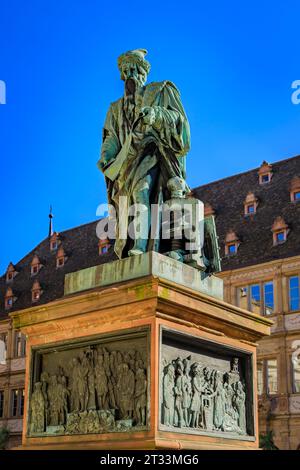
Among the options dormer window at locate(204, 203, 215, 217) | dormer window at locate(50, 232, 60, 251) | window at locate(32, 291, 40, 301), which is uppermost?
dormer window at locate(50, 232, 60, 251)

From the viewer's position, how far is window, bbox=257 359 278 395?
30.5 metres

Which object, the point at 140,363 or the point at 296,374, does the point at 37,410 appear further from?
the point at 296,374

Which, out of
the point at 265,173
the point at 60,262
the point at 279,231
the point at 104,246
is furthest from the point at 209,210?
the point at 60,262

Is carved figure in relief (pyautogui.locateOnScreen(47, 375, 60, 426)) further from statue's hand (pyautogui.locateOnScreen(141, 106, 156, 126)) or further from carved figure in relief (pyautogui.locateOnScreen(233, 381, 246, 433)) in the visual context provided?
statue's hand (pyautogui.locateOnScreen(141, 106, 156, 126))

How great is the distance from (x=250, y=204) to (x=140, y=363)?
29473 mm

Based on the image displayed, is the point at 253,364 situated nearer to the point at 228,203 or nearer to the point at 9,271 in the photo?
the point at 228,203

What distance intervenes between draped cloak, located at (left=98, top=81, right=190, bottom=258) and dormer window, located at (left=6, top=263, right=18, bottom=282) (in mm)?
38481

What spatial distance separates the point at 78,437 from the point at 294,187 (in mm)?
28272

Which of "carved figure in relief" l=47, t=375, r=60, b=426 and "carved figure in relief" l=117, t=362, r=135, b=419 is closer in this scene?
"carved figure in relief" l=117, t=362, r=135, b=419

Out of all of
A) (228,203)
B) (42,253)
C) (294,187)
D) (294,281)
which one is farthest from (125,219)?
(42,253)

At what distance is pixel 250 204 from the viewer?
34.9m

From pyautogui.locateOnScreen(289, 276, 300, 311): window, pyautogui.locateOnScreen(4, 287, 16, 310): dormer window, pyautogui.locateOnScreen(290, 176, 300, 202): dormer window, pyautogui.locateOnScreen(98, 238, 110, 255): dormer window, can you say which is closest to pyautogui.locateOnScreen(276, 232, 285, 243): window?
pyautogui.locateOnScreen(289, 276, 300, 311): window

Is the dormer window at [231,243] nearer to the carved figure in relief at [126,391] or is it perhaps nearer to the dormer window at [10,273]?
the dormer window at [10,273]

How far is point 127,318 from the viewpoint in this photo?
19.7 ft
